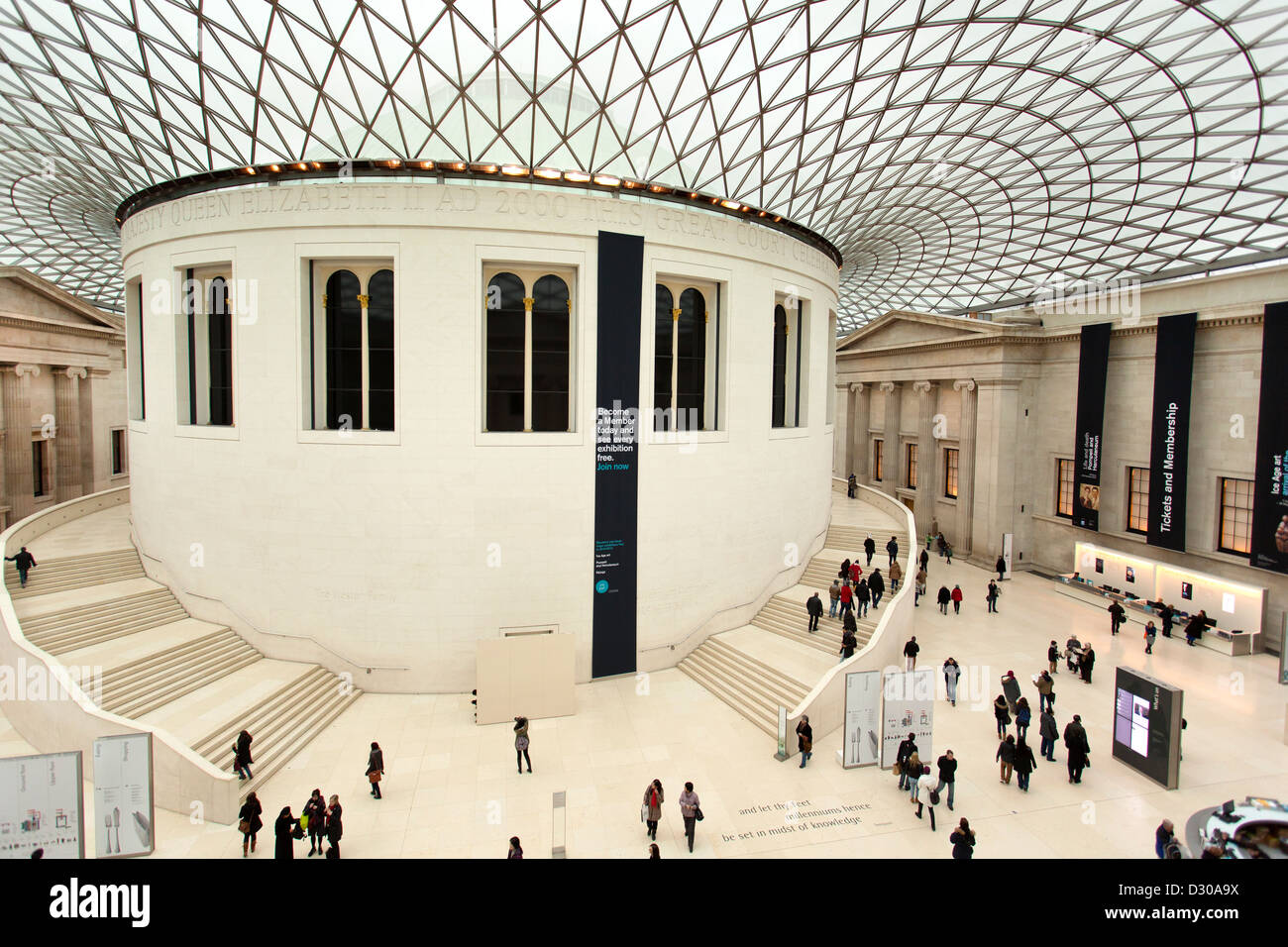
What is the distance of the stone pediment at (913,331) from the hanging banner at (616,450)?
23445mm

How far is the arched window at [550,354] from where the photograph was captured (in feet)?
64.2

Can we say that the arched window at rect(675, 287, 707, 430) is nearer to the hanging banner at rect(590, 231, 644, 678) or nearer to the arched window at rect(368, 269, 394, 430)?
the hanging banner at rect(590, 231, 644, 678)

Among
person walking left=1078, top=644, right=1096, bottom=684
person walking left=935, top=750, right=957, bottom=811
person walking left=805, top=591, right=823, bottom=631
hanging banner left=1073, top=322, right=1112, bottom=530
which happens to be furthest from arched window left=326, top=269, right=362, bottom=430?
hanging banner left=1073, top=322, right=1112, bottom=530

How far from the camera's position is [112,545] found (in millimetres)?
23812

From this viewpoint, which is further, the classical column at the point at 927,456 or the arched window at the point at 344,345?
the classical column at the point at 927,456

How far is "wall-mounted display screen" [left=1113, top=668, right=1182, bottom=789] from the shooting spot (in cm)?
1408

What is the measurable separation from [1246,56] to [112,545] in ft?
137

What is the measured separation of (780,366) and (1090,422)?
16.6 m

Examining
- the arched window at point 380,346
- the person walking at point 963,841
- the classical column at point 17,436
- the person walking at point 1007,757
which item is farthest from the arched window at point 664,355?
the classical column at point 17,436

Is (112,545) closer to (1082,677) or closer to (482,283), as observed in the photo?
(482,283)

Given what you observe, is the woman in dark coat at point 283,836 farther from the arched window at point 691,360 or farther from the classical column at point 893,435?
the classical column at point 893,435

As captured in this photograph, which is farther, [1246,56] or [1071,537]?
[1071,537]

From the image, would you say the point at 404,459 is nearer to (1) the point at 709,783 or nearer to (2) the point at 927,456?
(1) the point at 709,783
